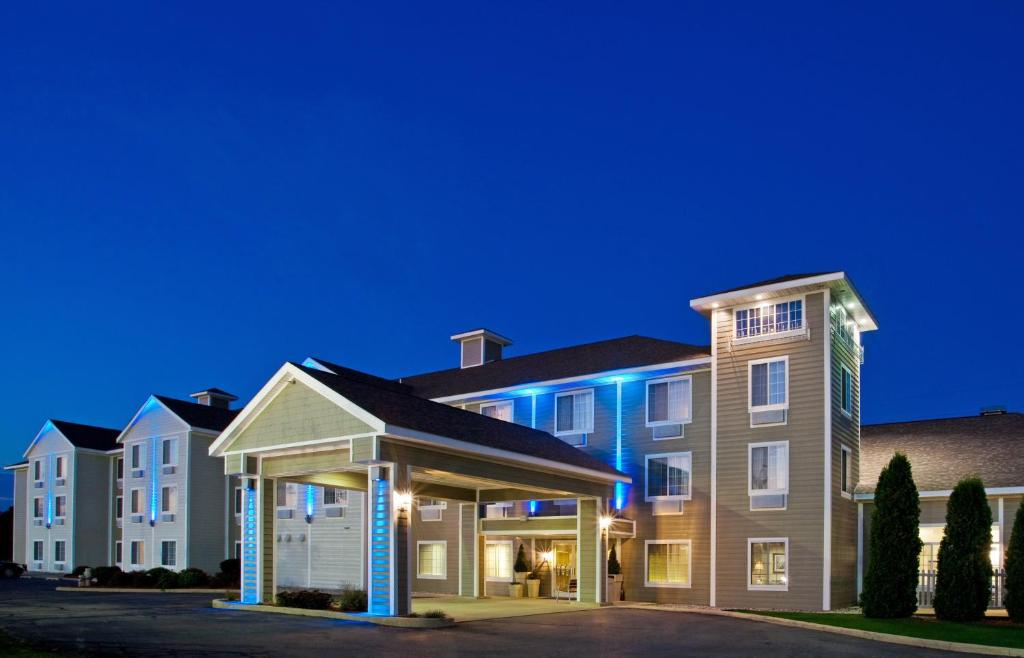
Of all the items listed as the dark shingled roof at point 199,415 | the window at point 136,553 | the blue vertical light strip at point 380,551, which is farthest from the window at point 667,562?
the window at point 136,553

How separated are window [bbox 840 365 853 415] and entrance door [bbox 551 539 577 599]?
9.56m

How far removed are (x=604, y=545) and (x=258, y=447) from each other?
411 inches

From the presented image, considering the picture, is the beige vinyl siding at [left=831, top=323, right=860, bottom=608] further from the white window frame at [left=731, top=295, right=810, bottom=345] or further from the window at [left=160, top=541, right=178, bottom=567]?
the window at [left=160, top=541, right=178, bottom=567]

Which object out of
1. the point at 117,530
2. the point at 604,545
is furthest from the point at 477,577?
the point at 117,530

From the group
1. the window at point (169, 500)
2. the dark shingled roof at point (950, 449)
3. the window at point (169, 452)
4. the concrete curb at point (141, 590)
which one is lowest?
the concrete curb at point (141, 590)

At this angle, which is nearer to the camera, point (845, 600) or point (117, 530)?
point (845, 600)

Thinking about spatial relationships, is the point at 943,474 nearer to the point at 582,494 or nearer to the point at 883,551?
the point at 883,551

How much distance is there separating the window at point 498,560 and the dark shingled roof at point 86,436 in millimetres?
29443

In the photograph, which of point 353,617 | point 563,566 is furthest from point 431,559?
point 353,617

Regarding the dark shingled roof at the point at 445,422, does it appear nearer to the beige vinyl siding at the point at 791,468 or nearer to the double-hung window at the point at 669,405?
the double-hung window at the point at 669,405

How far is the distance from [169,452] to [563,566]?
24477 mm

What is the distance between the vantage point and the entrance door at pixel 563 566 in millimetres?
30078

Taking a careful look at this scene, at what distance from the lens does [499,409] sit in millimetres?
33438

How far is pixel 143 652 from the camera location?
47.2 ft
